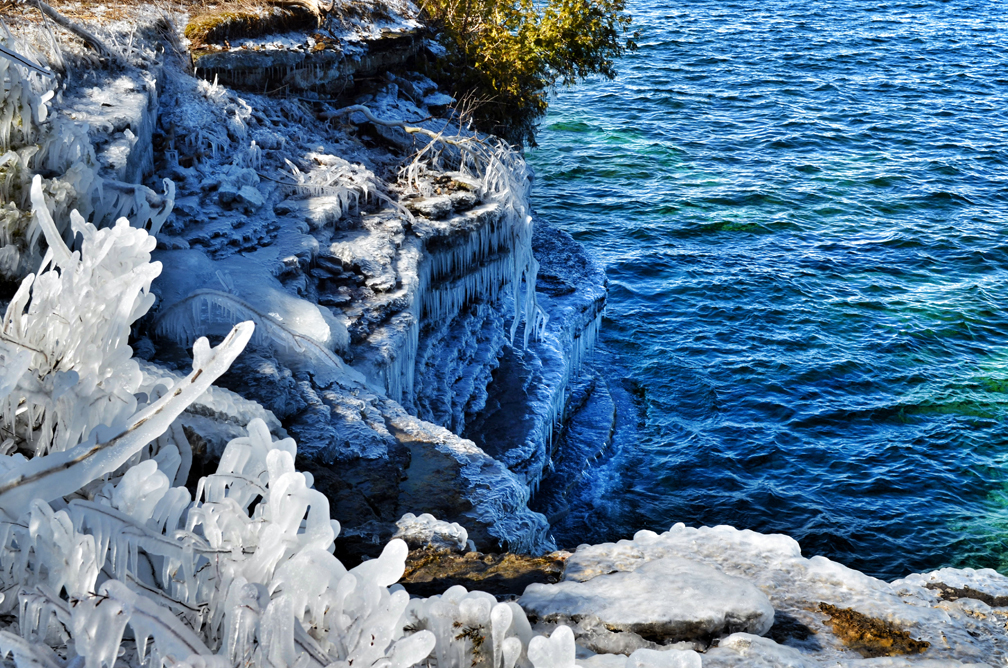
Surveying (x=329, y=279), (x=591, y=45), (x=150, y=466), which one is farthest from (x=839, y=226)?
(x=150, y=466)

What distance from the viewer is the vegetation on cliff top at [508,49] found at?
12.6 metres

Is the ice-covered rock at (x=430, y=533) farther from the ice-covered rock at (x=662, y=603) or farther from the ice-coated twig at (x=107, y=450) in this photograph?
the ice-coated twig at (x=107, y=450)

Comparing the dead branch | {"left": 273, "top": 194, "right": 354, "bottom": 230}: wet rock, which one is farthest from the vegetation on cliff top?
the dead branch

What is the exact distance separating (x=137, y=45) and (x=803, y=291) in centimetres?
1039

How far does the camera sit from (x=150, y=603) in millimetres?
1750

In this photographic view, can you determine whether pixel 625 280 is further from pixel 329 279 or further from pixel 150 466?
pixel 150 466

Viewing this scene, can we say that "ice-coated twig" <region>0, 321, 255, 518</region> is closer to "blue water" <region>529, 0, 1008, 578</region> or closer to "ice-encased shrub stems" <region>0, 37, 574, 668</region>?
"ice-encased shrub stems" <region>0, 37, 574, 668</region>

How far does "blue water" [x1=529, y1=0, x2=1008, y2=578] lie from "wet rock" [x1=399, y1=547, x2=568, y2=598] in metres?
5.54

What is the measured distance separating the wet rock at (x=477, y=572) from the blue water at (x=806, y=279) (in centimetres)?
554

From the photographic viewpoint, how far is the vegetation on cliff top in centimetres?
1259

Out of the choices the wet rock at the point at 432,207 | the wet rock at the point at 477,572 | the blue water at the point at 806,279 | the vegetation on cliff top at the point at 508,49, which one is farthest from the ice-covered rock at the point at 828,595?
the vegetation on cliff top at the point at 508,49

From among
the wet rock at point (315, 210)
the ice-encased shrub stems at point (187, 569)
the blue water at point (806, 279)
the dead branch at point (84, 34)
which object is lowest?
the blue water at point (806, 279)

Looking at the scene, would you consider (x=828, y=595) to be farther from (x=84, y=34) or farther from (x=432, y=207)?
(x=84, y=34)

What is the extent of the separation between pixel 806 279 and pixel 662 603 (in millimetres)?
12427
